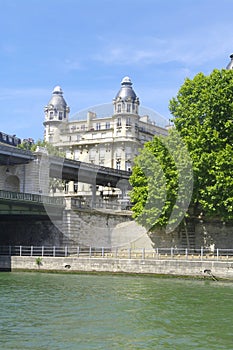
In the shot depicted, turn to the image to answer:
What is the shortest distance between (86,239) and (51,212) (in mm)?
4623

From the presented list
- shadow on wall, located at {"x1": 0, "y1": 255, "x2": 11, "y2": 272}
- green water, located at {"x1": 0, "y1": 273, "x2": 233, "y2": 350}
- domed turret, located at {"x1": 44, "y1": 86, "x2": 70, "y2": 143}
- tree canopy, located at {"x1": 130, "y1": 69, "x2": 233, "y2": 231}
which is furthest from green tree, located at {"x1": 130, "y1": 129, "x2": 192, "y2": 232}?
domed turret, located at {"x1": 44, "y1": 86, "x2": 70, "y2": 143}

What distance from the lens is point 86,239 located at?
50438mm

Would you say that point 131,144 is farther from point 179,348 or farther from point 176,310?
point 179,348

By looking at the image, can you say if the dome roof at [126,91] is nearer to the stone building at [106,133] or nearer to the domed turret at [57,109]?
the stone building at [106,133]

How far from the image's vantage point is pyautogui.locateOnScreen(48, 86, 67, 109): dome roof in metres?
106

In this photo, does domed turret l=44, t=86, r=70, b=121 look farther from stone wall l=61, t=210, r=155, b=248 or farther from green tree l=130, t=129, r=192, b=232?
green tree l=130, t=129, r=192, b=232

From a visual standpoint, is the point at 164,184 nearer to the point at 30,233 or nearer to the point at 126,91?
the point at 30,233

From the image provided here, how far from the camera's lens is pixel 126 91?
329 feet

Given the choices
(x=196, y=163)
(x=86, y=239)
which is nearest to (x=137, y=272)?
(x=196, y=163)

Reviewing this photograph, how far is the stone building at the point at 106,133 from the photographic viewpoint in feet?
313

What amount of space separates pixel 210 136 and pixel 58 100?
6734cm

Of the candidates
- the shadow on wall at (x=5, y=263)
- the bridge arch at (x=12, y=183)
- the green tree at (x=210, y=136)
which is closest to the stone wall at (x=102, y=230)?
the shadow on wall at (x=5, y=263)

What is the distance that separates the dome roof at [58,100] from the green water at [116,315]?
7630cm

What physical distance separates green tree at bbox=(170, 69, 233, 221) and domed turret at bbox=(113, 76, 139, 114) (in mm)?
51334
